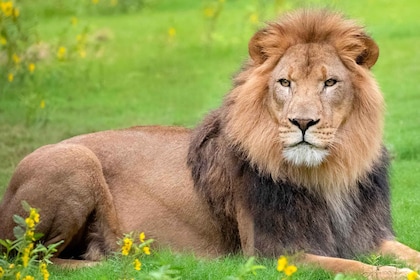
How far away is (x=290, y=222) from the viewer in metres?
6.26

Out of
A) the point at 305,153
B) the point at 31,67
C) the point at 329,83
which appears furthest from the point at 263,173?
the point at 31,67

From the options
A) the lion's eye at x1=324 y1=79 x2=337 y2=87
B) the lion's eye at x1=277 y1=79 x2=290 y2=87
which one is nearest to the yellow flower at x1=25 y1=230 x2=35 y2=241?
the lion's eye at x1=277 y1=79 x2=290 y2=87

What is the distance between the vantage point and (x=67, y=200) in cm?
676

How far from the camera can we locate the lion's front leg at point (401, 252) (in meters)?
6.25

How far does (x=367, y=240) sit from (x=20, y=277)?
2.27 meters

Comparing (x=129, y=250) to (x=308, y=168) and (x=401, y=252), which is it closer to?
(x=308, y=168)

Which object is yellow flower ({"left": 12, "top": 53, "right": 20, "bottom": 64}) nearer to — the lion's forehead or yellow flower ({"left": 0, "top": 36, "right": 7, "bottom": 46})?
yellow flower ({"left": 0, "top": 36, "right": 7, "bottom": 46})

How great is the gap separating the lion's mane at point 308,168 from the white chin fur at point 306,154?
115 millimetres

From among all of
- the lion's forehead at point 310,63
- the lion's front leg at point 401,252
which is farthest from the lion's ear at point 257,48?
the lion's front leg at point 401,252

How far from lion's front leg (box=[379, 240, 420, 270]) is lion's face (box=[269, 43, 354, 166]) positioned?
747 mm

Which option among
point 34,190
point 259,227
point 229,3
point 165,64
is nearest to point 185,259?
point 259,227

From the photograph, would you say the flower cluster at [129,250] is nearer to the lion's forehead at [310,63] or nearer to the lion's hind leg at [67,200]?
the lion's hind leg at [67,200]

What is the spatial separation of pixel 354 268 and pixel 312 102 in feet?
3.01

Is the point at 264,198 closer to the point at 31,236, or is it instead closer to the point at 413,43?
the point at 31,236
